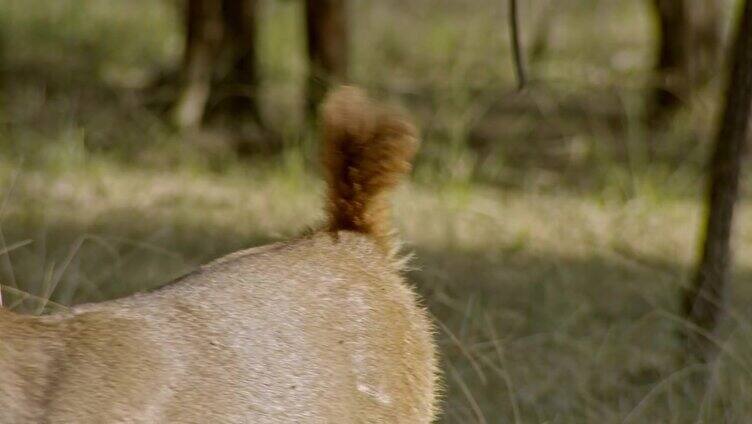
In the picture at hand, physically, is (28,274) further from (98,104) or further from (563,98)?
(563,98)

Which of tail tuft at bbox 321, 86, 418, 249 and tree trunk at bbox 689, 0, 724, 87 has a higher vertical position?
tail tuft at bbox 321, 86, 418, 249

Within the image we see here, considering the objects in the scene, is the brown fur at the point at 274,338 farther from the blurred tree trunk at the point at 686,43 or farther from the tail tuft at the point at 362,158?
the blurred tree trunk at the point at 686,43

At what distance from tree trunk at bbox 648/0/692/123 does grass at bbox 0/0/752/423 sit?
14cm

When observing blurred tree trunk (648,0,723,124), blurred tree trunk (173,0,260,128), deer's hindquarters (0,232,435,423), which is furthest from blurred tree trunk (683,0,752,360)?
blurred tree trunk (648,0,723,124)

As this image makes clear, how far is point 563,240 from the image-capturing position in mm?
4328

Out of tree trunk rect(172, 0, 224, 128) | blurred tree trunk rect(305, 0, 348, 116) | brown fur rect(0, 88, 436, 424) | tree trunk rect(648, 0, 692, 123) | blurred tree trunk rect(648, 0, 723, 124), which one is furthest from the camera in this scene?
blurred tree trunk rect(648, 0, 723, 124)

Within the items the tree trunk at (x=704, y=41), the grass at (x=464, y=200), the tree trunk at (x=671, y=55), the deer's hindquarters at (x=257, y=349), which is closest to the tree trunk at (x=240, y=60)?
the grass at (x=464, y=200)

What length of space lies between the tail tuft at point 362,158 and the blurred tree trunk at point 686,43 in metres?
4.26

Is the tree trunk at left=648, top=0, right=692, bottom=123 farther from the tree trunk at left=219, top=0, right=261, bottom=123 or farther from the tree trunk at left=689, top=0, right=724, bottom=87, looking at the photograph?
the tree trunk at left=219, top=0, right=261, bottom=123

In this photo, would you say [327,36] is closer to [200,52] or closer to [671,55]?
[200,52]

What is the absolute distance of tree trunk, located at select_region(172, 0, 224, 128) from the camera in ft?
18.2

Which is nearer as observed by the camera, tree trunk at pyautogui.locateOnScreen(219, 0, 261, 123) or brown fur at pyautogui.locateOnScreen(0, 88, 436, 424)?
brown fur at pyautogui.locateOnScreen(0, 88, 436, 424)

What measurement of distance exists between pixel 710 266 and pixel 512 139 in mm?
2707

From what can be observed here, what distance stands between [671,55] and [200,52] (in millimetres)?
2149
